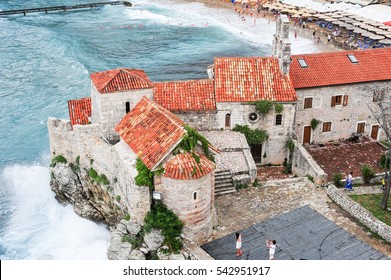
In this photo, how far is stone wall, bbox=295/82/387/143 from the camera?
40.5 metres

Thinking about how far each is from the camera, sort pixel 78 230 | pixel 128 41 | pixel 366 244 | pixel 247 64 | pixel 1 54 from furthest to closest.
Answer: pixel 128 41
pixel 1 54
pixel 247 64
pixel 78 230
pixel 366 244

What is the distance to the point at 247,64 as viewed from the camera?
39.6m

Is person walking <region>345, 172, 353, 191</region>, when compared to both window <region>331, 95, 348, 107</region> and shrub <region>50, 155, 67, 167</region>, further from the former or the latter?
shrub <region>50, 155, 67, 167</region>

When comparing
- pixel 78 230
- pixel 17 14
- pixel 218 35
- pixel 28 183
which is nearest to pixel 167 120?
pixel 78 230

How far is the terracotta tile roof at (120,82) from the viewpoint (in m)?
34.3

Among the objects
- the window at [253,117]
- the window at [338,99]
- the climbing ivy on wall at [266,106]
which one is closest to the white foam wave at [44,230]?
the window at [253,117]

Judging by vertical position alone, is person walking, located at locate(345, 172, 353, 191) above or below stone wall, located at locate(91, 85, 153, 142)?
below

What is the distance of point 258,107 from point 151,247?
15.3 meters

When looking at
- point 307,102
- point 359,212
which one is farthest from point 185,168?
point 307,102

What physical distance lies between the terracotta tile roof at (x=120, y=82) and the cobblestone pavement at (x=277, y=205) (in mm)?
9627

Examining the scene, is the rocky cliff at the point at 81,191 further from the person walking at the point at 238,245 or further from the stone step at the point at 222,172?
the person walking at the point at 238,245

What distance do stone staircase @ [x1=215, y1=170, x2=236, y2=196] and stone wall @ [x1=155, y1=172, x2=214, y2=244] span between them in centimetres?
485

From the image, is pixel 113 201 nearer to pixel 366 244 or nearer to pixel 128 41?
pixel 366 244


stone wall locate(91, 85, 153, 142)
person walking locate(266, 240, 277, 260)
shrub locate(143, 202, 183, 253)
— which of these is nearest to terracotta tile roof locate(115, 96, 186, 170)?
stone wall locate(91, 85, 153, 142)
